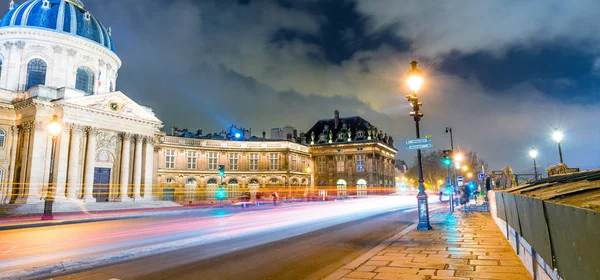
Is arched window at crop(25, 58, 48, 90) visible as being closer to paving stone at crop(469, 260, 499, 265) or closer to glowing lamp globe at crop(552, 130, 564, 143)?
paving stone at crop(469, 260, 499, 265)

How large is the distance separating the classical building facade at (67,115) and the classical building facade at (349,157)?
1378 inches

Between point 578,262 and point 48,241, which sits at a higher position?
point 578,262

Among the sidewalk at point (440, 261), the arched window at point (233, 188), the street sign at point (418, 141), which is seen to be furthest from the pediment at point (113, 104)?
the sidewalk at point (440, 261)

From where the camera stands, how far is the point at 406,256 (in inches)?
336

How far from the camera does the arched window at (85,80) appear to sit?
41.2 metres

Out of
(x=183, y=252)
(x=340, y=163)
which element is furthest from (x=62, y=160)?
(x=340, y=163)

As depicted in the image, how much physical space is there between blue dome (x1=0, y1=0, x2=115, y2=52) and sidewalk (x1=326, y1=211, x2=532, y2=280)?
44.9 m

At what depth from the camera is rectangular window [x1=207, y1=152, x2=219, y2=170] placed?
5459cm

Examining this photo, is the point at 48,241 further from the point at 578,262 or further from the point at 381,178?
the point at 381,178

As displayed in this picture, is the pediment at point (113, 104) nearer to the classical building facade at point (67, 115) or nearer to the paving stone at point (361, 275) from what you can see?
the classical building facade at point (67, 115)

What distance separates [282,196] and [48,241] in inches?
1793

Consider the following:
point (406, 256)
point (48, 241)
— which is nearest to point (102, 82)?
point (48, 241)

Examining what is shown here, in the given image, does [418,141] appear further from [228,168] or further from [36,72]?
[228,168]

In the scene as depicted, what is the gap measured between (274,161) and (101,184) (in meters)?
28.0
